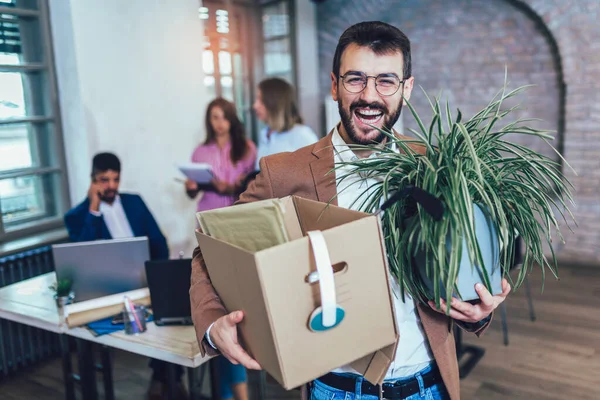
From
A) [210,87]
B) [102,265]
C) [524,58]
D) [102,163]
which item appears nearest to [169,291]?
[102,265]

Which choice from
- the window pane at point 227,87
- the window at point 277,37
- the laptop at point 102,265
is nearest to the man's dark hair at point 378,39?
the laptop at point 102,265

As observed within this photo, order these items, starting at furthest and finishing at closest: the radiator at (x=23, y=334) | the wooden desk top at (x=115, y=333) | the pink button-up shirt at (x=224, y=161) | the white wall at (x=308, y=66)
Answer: the white wall at (x=308, y=66)
the pink button-up shirt at (x=224, y=161)
the radiator at (x=23, y=334)
the wooden desk top at (x=115, y=333)

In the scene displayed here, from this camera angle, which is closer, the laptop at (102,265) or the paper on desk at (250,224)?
the paper on desk at (250,224)

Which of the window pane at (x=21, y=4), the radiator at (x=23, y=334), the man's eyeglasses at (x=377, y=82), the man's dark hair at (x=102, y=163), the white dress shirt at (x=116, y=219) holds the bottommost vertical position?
the radiator at (x=23, y=334)

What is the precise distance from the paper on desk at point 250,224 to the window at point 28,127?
2886 mm

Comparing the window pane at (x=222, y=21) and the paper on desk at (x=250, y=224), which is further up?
the window pane at (x=222, y=21)

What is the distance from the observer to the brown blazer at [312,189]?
1179 millimetres

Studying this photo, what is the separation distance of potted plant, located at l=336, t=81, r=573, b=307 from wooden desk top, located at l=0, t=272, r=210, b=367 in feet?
3.70

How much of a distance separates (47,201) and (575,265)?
14.5 feet

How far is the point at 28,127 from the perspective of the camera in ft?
11.8

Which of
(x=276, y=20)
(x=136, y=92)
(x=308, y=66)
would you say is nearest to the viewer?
(x=136, y=92)

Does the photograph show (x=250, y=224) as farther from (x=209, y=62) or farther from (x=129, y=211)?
(x=209, y=62)

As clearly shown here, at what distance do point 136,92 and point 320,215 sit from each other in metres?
3.26

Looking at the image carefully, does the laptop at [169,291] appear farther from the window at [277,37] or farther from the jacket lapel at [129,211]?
the window at [277,37]
